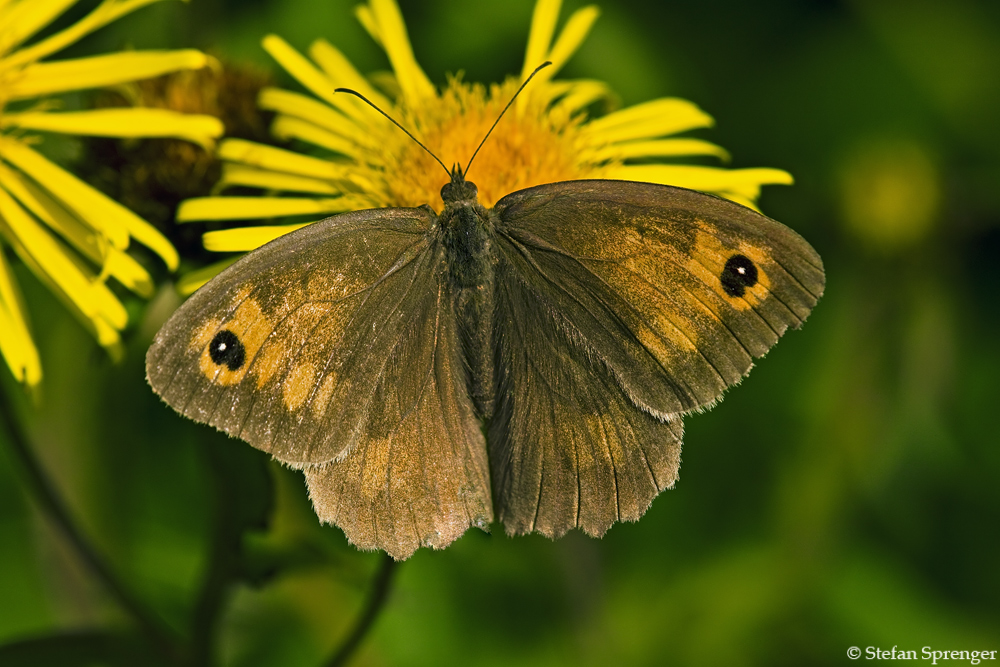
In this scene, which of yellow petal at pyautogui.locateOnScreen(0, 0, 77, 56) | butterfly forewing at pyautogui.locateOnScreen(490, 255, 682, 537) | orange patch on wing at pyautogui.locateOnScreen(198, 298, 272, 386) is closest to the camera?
orange patch on wing at pyautogui.locateOnScreen(198, 298, 272, 386)

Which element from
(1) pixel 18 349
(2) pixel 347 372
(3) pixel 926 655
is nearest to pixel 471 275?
(2) pixel 347 372

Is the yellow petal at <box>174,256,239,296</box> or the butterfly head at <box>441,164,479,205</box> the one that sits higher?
the butterfly head at <box>441,164,479,205</box>

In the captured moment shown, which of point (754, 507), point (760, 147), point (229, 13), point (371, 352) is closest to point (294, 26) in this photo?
point (229, 13)

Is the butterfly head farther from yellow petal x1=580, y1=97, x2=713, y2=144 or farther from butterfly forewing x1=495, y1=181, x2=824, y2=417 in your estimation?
yellow petal x1=580, y1=97, x2=713, y2=144

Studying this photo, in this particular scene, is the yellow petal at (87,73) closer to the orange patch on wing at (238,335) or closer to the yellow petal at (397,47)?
the yellow petal at (397,47)

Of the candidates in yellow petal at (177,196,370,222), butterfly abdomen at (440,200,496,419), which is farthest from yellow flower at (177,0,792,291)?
butterfly abdomen at (440,200,496,419)

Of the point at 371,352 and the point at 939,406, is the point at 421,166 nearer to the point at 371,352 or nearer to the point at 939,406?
the point at 371,352

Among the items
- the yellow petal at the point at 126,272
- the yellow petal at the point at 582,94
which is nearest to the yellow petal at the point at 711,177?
the yellow petal at the point at 582,94
